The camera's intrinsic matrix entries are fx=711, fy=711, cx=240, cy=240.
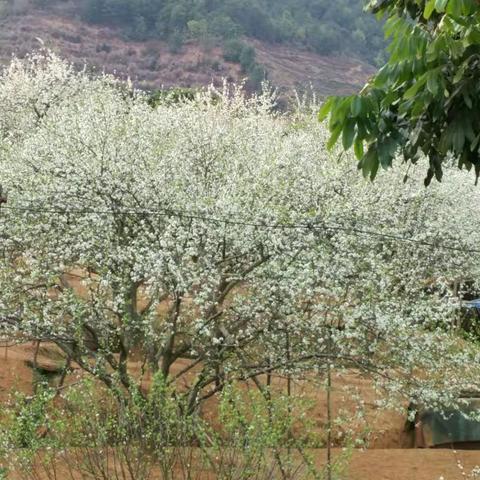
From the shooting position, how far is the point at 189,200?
1117 centimetres

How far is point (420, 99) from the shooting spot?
13.5ft

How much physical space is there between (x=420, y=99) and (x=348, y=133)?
0.45 metres

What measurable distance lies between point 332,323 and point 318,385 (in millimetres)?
998

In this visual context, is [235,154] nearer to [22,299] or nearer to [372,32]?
[22,299]

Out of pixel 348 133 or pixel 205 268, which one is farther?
pixel 205 268

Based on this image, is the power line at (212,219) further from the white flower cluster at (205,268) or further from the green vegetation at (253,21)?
the green vegetation at (253,21)

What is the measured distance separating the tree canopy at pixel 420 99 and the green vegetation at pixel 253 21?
110 m

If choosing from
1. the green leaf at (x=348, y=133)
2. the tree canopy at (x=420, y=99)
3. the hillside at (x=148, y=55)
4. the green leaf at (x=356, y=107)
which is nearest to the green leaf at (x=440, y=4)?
the tree canopy at (x=420, y=99)

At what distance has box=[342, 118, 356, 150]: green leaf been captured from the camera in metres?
4.14

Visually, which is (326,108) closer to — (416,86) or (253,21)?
(416,86)

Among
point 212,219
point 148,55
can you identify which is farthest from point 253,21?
point 212,219

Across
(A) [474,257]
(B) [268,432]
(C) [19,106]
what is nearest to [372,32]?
(C) [19,106]

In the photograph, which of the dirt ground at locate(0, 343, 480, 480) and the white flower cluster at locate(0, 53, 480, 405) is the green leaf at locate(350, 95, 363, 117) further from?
the dirt ground at locate(0, 343, 480, 480)

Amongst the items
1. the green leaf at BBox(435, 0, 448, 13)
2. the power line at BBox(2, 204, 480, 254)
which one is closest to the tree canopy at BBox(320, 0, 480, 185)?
the green leaf at BBox(435, 0, 448, 13)
